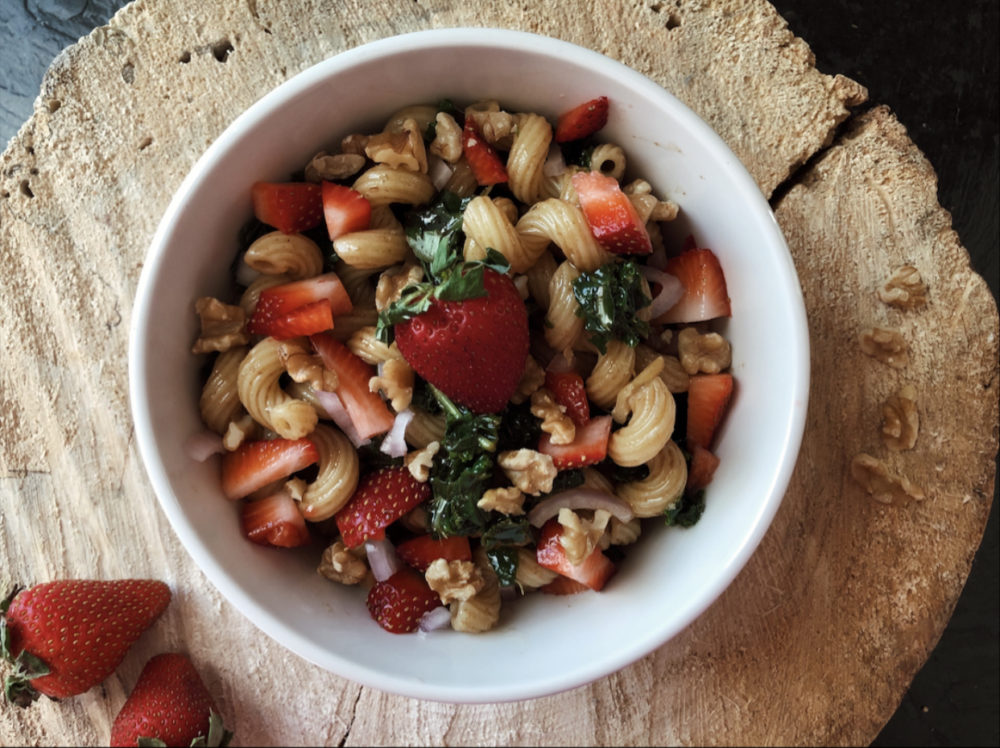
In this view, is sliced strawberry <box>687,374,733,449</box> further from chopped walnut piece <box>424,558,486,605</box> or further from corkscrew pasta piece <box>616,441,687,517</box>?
chopped walnut piece <box>424,558,486,605</box>

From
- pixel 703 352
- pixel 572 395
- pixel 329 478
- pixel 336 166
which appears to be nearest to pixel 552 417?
pixel 572 395

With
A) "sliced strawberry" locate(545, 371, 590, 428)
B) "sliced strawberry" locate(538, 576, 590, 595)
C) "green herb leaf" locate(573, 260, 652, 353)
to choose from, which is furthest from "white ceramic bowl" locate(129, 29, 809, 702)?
"sliced strawberry" locate(545, 371, 590, 428)

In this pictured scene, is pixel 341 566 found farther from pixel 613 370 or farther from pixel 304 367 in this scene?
pixel 613 370

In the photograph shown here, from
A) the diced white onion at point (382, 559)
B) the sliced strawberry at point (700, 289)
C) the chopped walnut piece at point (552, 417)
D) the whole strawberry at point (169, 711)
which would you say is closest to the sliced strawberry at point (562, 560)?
the chopped walnut piece at point (552, 417)

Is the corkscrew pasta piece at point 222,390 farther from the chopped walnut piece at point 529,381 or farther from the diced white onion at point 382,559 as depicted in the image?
the chopped walnut piece at point 529,381

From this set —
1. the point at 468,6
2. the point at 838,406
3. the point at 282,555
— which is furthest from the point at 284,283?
the point at 838,406
